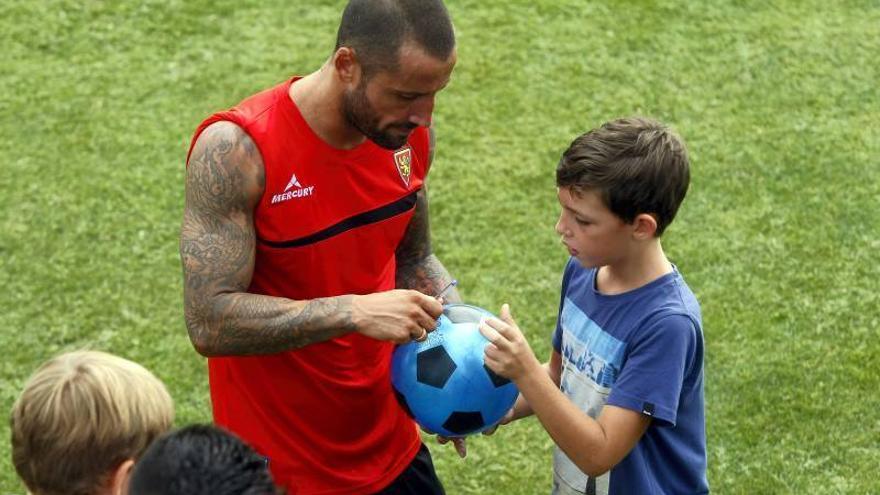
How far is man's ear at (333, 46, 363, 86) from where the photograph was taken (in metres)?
4.50

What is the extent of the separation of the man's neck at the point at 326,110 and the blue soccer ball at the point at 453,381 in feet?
2.42

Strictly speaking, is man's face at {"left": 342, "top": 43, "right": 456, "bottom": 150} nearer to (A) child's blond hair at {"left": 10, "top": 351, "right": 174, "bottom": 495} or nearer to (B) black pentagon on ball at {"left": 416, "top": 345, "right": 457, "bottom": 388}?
(B) black pentagon on ball at {"left": 416, "top": 345, "right": 457, "bottom": 388}

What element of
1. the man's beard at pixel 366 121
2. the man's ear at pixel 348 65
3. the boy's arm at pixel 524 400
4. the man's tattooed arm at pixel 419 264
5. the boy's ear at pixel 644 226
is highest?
the man's ear at pixel 348 65

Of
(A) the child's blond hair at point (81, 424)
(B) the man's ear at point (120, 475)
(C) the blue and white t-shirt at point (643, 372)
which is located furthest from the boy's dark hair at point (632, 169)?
(B) the man's ear at point (120, 475)

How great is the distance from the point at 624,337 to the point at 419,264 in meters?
1.24

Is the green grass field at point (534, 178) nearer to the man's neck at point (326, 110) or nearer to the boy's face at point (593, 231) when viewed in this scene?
the boy's face at point (593, 231)

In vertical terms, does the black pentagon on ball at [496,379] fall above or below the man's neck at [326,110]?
below

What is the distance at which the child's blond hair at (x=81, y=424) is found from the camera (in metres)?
3.67

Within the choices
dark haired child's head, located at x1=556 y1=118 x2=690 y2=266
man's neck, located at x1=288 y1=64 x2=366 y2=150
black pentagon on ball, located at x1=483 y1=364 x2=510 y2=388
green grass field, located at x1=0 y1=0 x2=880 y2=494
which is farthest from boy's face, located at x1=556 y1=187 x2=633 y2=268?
green grass field, located at x1=0 y1=0 x2=880 y2=494

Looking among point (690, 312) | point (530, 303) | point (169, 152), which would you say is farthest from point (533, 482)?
point (169, 152)

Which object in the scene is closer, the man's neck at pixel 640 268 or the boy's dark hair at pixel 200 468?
the boy's dark hair at pixel 200 468

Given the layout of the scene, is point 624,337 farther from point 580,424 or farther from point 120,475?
point 120,475

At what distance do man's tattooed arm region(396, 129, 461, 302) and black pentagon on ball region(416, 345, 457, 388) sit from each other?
2.16 ft

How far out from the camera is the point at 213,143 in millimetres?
4375
